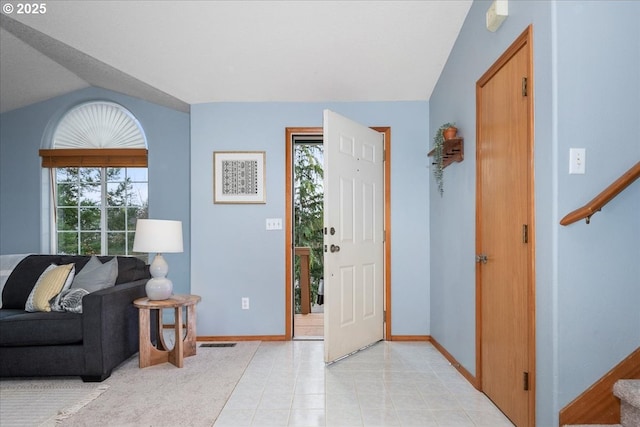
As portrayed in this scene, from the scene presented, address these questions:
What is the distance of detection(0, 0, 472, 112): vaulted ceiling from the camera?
9.56ft

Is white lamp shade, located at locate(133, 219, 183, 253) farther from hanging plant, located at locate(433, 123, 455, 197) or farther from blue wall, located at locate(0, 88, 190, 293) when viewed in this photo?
hanging plant, located at locate(433, 123, 455, 197)

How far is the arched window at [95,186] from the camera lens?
14.8 feet

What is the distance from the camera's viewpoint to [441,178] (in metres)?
3.40

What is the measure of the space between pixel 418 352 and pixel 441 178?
1516 millimetres

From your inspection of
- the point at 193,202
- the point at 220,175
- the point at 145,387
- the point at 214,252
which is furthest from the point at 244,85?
the point at 145,387

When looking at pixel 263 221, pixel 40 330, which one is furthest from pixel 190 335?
pixel 263 221

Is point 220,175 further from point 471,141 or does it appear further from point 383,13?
point 471,141

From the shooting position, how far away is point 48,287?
297cm

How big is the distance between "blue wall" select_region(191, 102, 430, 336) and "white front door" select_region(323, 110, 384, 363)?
0.19 metres

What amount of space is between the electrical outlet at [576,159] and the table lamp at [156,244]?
8.82 ft

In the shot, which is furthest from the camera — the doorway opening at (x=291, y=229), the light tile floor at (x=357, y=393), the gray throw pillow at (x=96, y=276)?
the doorway opening at (x=291, y=229)

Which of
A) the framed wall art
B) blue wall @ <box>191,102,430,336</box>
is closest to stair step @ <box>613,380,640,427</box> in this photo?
blue wall @ <box>191,102,430,336</box>

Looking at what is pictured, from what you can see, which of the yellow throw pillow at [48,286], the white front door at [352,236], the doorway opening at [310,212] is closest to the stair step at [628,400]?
the white front door at [352,236]

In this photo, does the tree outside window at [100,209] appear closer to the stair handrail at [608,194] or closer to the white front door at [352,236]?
the white front door at [352,236]
